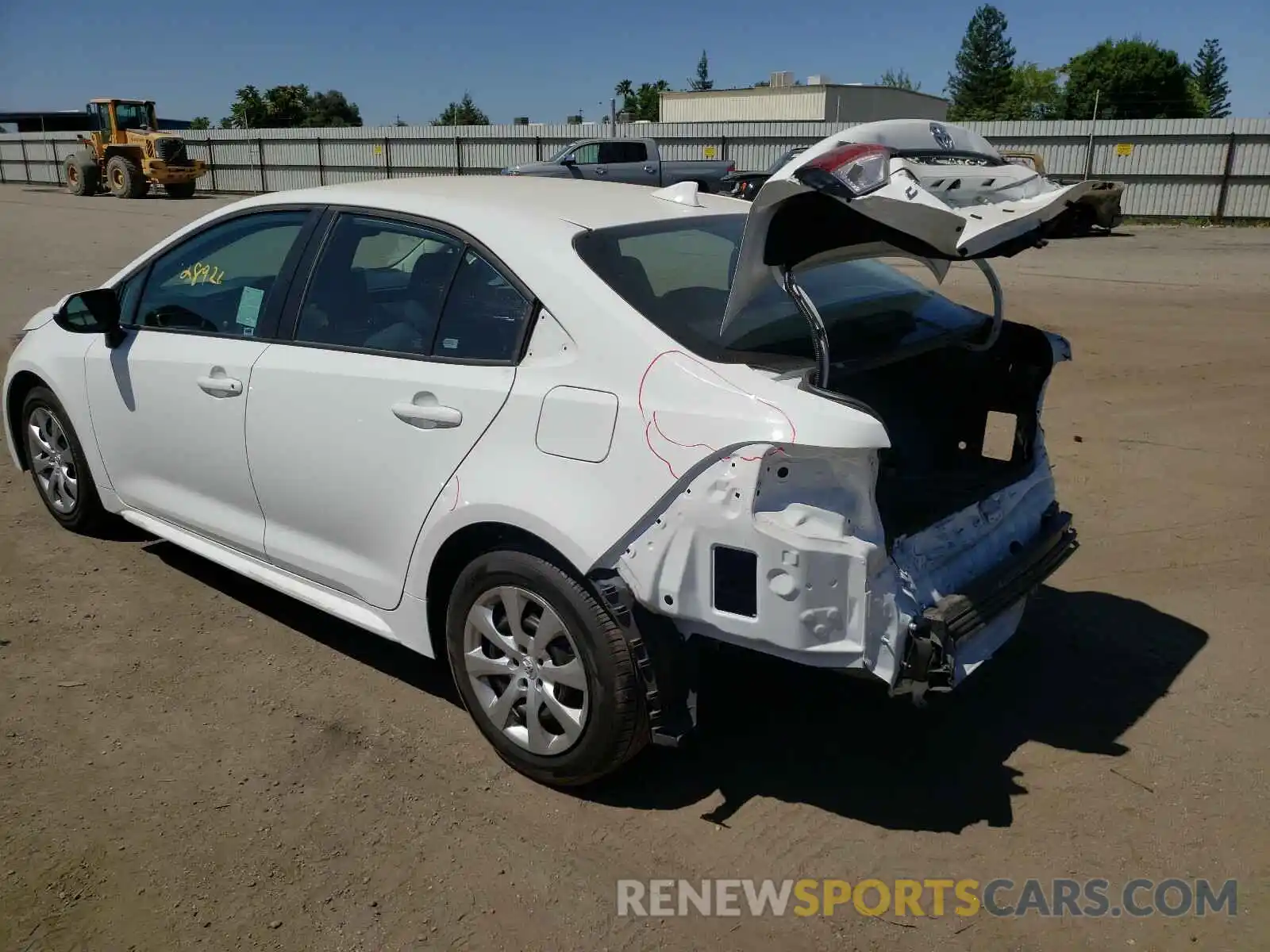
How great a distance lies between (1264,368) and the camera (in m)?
8.77

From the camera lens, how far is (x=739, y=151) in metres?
30.3

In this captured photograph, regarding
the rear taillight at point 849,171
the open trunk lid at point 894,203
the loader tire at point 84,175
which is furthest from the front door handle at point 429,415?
the loader tire at point 84,175

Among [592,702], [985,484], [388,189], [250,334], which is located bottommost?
[592,702]

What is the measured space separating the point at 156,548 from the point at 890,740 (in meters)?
3.61

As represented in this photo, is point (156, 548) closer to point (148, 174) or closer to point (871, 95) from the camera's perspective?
point (148, 174)

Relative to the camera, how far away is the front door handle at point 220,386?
384 centimetres

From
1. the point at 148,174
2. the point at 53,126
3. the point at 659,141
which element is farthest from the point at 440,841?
the point at 53,126

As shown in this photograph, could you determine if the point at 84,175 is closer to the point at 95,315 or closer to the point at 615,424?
the point at 95,315

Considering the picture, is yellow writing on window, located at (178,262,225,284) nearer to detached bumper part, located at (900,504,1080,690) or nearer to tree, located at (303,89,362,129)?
detached bumper part, located at (900,504,1080,690)

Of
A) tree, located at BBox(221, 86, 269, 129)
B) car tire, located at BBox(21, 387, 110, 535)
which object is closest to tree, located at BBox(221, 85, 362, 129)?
tree, located at BBox(221, 86, 269, 129)

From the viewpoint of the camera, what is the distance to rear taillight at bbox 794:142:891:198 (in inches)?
104

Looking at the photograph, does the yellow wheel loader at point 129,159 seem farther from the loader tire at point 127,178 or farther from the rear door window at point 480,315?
the rear door window at point 480,315
